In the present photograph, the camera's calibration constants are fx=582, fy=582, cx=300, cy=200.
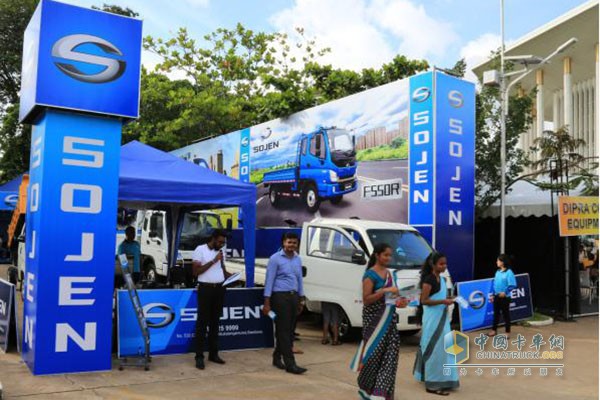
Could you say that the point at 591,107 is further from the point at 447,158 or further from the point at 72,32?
the point at 72,32

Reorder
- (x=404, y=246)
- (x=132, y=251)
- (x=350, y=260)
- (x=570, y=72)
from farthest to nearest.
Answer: (x=570, y=72)
(x=132, y=251)
(x=404, y=246)
(x=350, y=260)

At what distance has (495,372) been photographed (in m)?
7.77

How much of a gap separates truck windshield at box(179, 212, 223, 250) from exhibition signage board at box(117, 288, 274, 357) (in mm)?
6063

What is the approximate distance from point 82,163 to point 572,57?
32006mm

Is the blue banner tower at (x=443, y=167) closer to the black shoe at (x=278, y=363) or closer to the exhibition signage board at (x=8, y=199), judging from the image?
the black shoe at (x=278, y=363)

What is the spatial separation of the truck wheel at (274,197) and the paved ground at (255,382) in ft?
27.0

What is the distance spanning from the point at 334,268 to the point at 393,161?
4.14m

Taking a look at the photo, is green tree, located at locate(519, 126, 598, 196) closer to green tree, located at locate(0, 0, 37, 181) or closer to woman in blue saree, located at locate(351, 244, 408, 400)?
woman in blue saree, located at locate(351, 244, 408, 400)

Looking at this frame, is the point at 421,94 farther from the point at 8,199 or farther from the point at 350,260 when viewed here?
the point at 8,199

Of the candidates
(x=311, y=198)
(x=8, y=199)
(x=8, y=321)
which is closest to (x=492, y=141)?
(x=311, y=198)

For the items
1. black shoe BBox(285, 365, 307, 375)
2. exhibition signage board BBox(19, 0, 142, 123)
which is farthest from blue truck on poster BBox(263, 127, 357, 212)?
exhibition signage board BBox(19, 0, 142, 123)

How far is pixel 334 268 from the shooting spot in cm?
939

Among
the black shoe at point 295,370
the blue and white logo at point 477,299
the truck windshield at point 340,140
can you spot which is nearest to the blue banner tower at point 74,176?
the black shoe at point 295,370

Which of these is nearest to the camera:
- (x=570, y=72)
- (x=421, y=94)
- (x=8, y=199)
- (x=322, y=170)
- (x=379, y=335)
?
(x=379, y=335)
